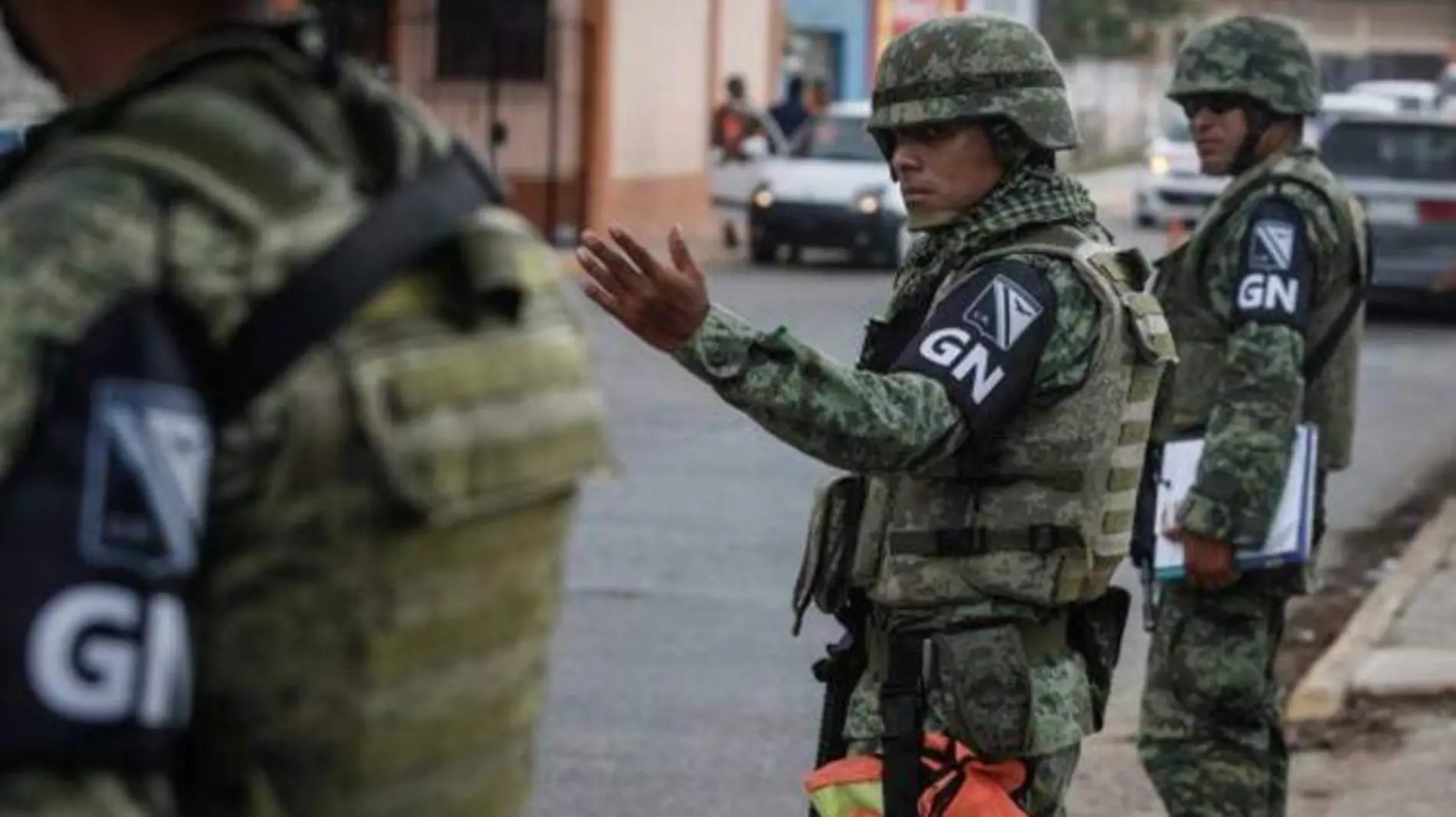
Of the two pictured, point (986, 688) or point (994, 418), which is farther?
point (986, 688)

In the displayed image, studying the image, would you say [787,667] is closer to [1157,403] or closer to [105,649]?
[1157,403]

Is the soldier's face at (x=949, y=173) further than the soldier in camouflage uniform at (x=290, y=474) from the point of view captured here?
Yes

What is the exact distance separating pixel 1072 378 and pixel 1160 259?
6.56ft

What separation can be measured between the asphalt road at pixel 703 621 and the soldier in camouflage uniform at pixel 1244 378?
50.3 inches

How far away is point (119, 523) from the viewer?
183 centimetres

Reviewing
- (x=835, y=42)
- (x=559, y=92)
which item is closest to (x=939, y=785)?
(x=559, y=92)

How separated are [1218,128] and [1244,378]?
0.64 metres

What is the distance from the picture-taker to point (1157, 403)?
15.9ft

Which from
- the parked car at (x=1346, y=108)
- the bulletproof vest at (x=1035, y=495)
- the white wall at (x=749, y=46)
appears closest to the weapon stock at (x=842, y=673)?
the bulletproof vest at (x=1035, y=495)

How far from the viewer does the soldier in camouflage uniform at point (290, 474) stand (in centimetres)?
184

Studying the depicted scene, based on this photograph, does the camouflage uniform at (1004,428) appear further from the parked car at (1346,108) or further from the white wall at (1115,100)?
the white wall at (1115,100)

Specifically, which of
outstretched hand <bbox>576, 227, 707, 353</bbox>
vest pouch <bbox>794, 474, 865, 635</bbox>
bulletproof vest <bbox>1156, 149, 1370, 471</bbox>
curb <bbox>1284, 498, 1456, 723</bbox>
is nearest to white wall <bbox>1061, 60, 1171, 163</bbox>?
curb <bbox>1284, 498, 1456, 723</bbox>

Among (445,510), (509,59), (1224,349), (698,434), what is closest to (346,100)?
(445,510)

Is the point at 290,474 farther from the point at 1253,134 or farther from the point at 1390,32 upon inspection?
the point at 1390,32
